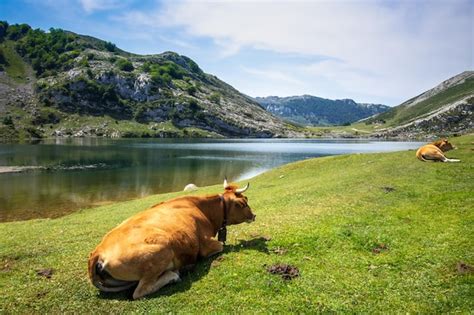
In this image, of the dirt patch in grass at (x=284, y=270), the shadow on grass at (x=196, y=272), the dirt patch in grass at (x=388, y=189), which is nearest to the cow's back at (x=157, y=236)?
the shadow on grass at (x=196, y=272)

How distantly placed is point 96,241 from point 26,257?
3.18m

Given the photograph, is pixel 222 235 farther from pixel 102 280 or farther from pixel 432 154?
pixel 432 154

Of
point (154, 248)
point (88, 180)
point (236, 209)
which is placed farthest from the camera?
point (88, 180)

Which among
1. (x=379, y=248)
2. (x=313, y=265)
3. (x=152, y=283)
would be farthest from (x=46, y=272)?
(x=379, y=248)

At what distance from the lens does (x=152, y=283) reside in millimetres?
9938

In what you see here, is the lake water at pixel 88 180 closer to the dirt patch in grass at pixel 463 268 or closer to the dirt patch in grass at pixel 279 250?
the dirt patch in grass at pixel 279 250

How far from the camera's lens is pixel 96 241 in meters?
16.7

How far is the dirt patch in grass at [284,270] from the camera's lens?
34.5 feet

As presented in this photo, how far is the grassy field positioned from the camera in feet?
30.1

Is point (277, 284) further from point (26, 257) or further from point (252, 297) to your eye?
point (26, 257)

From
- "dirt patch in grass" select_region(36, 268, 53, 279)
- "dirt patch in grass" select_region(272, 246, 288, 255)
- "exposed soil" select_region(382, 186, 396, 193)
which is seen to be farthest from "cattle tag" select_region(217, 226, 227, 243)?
"exposed soil" select_region(382, 186, 396, 193)

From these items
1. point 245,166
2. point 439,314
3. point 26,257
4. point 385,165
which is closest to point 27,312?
point 26,257

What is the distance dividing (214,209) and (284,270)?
3.75 meters

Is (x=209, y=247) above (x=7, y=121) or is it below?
below
